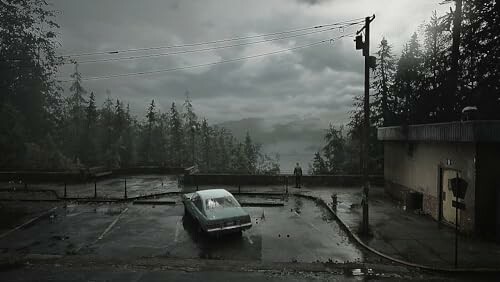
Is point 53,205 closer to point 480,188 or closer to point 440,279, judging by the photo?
point 440,279

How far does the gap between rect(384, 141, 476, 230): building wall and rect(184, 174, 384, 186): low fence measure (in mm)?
4206

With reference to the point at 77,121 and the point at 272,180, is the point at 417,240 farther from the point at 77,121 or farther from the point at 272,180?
the point at 77,121

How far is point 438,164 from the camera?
1591 cm

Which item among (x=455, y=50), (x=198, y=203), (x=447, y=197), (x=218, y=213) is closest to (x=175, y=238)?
(x=198, y=203)

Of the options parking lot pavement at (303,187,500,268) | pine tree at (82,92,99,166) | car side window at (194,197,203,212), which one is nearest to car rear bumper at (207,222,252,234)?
car side window at (194,197,203,212)

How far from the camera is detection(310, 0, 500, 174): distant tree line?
86.4ft

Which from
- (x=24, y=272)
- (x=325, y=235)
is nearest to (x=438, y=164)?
(x=325, y=235)

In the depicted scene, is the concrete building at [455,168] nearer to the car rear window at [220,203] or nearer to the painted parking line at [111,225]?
the car rear window at [220,203]

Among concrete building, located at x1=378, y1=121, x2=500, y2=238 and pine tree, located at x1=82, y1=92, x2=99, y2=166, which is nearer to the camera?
concrete building, located at x1=378, y1=121, x2=500, y2=238

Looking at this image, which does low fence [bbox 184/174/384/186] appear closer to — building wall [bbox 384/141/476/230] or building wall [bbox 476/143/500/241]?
building wall [bbox 384/141/476/230]

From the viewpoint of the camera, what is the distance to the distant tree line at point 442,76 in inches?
1037

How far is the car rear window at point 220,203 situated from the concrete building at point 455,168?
336 inches

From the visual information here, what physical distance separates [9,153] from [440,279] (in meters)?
45.7

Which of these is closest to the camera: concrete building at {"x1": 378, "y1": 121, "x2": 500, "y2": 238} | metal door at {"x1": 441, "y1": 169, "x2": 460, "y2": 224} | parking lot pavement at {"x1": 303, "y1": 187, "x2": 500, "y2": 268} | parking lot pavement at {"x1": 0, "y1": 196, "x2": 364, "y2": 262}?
parking lot pavement at {"x1": 303, "y1": 187, "x2": 500, "y2": 268}
